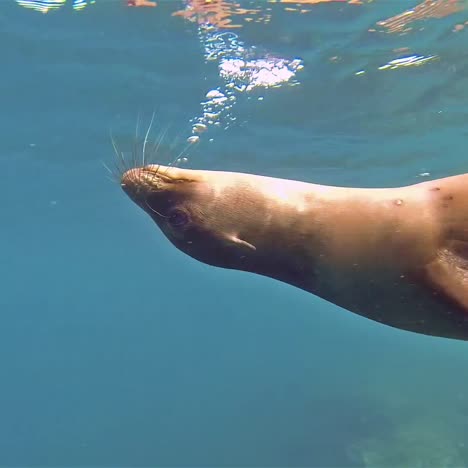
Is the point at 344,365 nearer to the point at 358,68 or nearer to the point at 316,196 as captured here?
the point at 358,68

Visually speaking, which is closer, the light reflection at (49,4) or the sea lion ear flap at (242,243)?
the sea lion ear flap at (242,243)

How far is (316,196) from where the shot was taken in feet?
9.40

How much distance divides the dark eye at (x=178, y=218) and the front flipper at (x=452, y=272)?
48.2 inches

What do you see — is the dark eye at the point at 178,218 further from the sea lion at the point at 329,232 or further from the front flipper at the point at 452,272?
the front flipper at the point at 452,272

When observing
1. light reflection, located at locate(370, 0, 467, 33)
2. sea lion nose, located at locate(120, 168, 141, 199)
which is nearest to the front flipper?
sea lion nose, located at locate(120, 168, 141, 199)

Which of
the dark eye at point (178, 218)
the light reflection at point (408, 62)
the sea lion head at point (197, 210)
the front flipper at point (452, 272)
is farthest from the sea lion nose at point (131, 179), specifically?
the light reflection at point (408, 62)

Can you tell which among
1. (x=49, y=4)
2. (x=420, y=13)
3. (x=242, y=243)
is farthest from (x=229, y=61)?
(x=242, y=243)

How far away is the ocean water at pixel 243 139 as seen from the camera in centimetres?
1242

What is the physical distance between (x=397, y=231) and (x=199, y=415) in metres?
34.2

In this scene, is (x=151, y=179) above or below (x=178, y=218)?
above

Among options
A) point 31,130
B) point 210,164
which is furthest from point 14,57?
point 210,164

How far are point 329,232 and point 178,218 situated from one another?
783mm

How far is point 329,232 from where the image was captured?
2.76 metres

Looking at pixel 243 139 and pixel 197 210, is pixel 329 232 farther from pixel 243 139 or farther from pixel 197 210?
pixel 243 139
